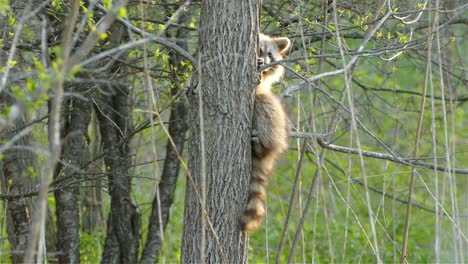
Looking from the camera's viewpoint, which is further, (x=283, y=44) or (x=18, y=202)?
(x=18, y=202)

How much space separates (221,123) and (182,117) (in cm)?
276

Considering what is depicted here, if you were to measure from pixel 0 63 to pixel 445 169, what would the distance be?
2759 mm

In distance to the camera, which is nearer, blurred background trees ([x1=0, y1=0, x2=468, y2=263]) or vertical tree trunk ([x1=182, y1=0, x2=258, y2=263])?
blurred background trees ([x1=0, y1=0, x2=468, y2=263])

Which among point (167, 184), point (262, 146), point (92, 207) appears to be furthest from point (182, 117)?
point (262, 146)

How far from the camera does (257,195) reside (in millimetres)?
4164

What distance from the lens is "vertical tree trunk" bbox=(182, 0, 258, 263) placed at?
3.98 m

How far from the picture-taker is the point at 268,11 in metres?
5.87

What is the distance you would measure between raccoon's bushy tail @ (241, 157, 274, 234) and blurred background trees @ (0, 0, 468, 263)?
3.2 inches

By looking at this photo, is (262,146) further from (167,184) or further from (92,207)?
(92,207)

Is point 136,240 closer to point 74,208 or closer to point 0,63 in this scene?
point 74,208

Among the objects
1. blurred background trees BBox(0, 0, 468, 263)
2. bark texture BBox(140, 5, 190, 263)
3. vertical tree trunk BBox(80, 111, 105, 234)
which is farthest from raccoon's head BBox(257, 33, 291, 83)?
vertical tree trunk BBox(80, 111, 105, 234)

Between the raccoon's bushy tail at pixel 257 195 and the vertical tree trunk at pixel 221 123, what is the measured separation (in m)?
0.06

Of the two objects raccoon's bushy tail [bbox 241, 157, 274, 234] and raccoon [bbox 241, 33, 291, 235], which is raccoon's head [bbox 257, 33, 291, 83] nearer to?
raccoon [bbox 241, 33, 291, 235]

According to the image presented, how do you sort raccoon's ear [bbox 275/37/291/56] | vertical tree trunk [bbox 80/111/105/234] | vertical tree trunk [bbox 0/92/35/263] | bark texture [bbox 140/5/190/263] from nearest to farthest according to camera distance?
raccoon's ear [bbox 275/37/291/56] → vertical tree trunk [bbox 0/92/35/263] → bark texture [bbox 140/5/190/263] → vertical tree trunk [bbox 80/111/105/234]
